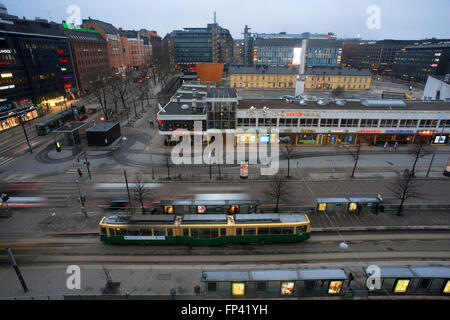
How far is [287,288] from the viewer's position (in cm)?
2130

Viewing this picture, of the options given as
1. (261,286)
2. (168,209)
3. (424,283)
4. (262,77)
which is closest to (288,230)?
(261,286)

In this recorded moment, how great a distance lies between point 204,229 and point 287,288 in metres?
9.51

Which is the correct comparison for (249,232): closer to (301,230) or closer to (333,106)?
(301,230)

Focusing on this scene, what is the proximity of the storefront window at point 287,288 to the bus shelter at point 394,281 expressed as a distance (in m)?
6.63

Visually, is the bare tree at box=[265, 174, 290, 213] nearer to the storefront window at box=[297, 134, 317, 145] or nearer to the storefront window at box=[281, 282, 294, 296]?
the storefront window at box=[281, 282, 294, 296]

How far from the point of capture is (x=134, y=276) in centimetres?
2398

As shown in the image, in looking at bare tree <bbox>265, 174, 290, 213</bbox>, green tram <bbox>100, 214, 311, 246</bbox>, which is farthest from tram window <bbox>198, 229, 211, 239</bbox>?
bare tree <bbox>265, 174, 290, 213</bbox>

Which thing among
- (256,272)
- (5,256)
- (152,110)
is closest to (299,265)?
(256,272)

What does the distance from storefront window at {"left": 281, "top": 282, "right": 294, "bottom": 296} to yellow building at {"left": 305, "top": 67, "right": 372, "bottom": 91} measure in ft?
350

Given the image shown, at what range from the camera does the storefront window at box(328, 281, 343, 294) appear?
2125cm

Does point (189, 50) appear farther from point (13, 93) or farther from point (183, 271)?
point (183, 271)

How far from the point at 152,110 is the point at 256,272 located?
70.6 m

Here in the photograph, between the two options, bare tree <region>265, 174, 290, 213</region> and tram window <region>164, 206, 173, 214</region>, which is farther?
bare tree <region>265, 174, 290, 213</region>
